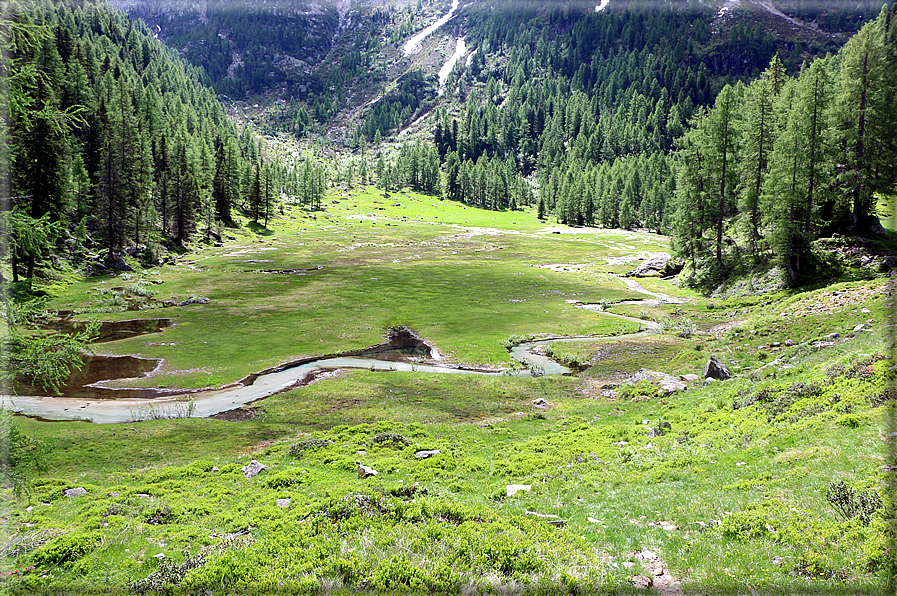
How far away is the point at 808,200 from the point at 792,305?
1683 centimetres

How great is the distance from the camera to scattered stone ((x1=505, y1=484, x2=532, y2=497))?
16.3m

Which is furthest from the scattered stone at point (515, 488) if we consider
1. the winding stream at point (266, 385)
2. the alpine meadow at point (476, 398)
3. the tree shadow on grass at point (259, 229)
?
the tree shadow on grass at point (259, 229)

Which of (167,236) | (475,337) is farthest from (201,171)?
(475,337)

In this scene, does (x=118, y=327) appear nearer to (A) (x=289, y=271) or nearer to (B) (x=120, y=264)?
(B) (x=120, y=264)

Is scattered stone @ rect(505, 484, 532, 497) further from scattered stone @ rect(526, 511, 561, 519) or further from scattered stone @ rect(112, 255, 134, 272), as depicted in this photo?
scattered stone @ rect(112, 255, 134, 272)

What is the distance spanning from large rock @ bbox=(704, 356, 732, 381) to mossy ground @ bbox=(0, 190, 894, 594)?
1.08 metres

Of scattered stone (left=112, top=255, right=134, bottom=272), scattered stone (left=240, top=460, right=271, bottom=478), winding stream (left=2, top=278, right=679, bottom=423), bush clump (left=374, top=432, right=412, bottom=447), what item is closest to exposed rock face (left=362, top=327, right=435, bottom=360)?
winding stream (left=2, top=278, right=679, bottom=423)

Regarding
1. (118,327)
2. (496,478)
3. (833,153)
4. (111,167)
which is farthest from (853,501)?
(111,167)

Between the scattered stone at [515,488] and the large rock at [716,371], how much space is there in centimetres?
1830

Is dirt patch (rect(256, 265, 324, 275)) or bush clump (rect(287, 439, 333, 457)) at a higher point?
bush clump (rect(287, 439, 333, 457))

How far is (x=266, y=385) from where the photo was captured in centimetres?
3559

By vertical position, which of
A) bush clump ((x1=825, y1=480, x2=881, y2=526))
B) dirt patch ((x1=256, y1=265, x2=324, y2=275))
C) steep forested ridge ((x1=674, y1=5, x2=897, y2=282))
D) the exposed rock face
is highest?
steep forested ridge ((x1=674, y1=5, x2=897, y2=282))

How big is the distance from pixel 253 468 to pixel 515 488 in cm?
1155

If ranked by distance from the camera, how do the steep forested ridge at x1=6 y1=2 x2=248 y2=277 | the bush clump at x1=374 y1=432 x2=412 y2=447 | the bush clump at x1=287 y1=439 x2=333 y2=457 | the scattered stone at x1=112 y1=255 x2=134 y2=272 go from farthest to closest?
the scattered stone at x1=112 y1=255 x2=134 y2=272
the steep forested ridge at x1=6 y1=2 x2=248 y2=277
the bush clump at x1=374 y1=432 x2=412 y2=447
the bush clump at x1=287 y1=439 x2=333 y2=457
